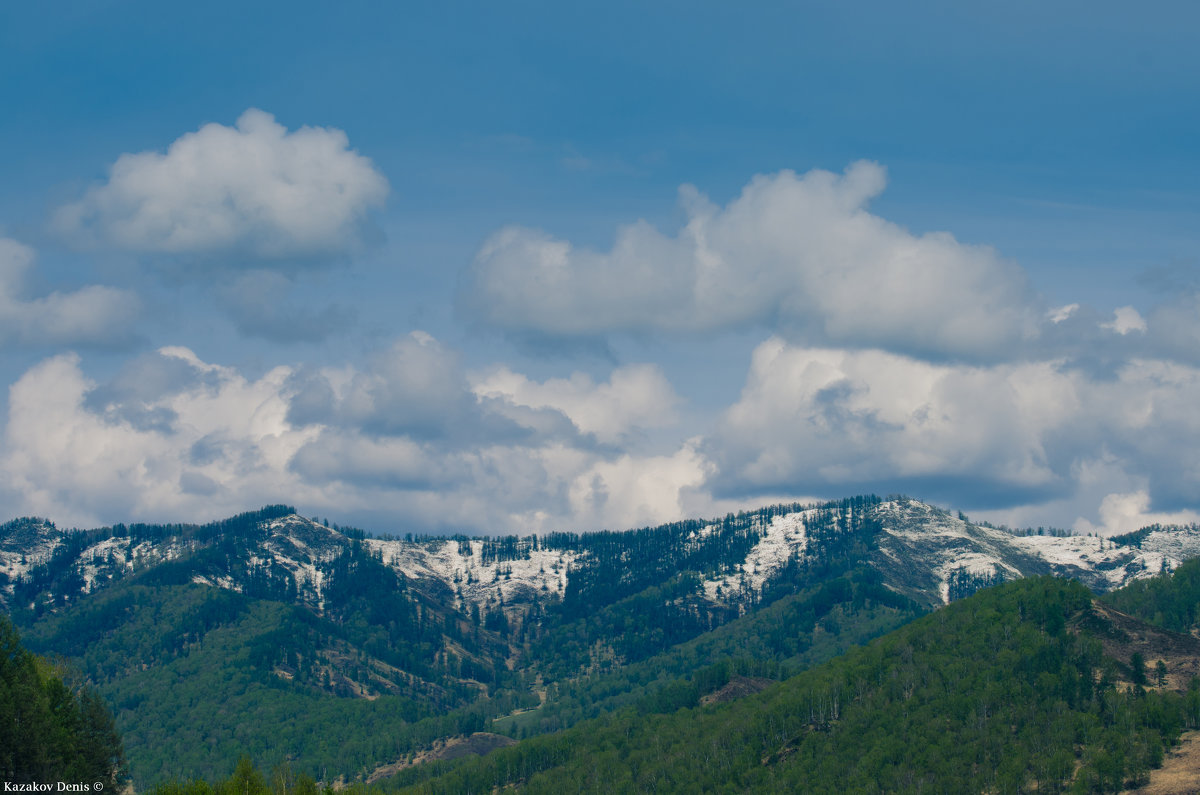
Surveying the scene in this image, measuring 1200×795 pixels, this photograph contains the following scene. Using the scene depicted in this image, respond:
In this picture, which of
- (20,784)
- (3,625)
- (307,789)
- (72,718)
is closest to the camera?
(20,784)

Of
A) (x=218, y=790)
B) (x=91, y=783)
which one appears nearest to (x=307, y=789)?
(x=218, y=790)

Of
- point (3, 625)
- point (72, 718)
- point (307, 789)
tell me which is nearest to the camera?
point (3, 625)

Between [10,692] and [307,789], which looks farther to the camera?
[307,789]

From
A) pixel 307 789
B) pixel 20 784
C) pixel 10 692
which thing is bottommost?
pixel 307 789

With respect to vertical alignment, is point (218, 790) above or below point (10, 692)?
below

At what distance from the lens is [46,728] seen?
13075 centimetres

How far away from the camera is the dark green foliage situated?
123 m

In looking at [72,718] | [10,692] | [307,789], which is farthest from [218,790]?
[10,692]

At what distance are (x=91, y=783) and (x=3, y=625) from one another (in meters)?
25.4

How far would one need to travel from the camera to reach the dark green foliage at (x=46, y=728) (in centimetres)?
12331

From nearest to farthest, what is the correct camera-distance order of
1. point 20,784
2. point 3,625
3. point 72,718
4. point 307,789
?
point 20,784, point 3,625, point 72,718, point 307,789

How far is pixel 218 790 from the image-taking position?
177250 mm

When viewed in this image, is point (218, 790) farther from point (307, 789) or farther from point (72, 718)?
point (72, 718)

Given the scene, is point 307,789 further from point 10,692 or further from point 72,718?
A: point 10,692
